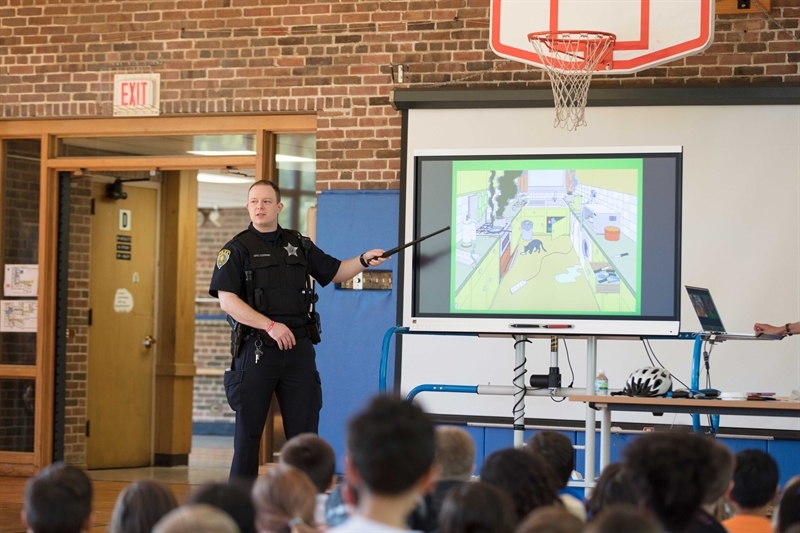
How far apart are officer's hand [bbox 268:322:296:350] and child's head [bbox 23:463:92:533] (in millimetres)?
2529

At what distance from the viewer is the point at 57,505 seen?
2541 mm

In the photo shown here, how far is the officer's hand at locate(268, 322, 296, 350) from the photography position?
5.13 m

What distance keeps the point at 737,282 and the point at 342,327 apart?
8.58ft

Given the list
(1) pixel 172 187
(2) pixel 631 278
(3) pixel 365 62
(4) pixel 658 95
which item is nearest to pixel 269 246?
(2) pixel 631 278

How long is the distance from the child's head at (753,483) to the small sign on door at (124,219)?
6.56m

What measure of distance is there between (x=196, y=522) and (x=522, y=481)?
3.40 ft

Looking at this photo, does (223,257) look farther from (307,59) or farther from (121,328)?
(121,328)

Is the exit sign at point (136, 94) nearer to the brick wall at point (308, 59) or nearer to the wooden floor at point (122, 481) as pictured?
the brick wall at point (308, 59)

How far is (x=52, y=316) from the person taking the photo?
810cm

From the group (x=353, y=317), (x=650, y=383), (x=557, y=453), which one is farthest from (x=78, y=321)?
(x=557, y=453)

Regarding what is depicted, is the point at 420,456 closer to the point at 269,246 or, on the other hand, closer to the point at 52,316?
the point at 269,246

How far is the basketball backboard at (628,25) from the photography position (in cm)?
610

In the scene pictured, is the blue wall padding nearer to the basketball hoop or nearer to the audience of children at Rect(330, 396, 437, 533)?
the basketball hoop

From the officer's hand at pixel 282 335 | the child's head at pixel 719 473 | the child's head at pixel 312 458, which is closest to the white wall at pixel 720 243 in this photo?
the officer's hand at pixel 282 335
